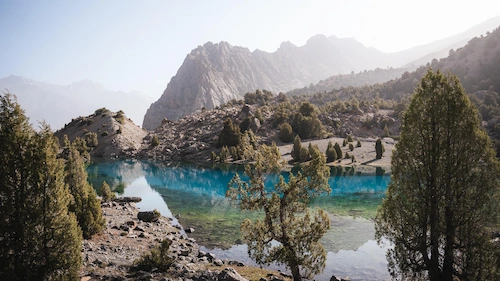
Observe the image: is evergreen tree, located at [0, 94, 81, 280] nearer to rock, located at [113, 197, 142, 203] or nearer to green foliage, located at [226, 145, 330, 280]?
green foliage, located at [226, 145, 330, 280]

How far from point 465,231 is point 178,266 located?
14.3m

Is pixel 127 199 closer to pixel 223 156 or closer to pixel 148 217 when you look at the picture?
pixel 148 217

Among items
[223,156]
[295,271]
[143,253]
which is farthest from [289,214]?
[223,156]

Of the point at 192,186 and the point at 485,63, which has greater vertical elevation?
the point at 485,63

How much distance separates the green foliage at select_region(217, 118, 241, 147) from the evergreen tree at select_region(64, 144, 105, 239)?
213 feet

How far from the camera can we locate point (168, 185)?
53.8m

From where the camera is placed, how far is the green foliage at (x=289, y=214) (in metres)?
15.1

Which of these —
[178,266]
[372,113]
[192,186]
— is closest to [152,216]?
[178,266]

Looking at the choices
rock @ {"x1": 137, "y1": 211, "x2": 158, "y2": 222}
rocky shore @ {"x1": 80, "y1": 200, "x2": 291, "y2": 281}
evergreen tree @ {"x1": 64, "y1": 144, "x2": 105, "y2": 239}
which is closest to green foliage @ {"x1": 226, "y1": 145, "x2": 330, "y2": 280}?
rocky shore @ {"x1": 80, "y1": 200, "x2": 291, "y2": 281}

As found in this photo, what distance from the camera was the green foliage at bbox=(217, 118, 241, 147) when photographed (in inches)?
3440

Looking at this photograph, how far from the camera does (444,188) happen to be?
11.6m

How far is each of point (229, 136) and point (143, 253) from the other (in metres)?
68.6

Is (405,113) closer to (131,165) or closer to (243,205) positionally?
(243,205)

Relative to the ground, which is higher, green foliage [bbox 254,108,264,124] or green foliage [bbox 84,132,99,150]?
green foliage [bbox 254,108,264,124]
